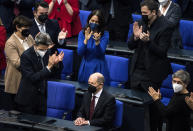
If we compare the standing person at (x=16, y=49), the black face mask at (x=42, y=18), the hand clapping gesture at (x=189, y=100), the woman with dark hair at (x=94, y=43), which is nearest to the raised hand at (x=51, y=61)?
the standing person at (x=16, y=49)

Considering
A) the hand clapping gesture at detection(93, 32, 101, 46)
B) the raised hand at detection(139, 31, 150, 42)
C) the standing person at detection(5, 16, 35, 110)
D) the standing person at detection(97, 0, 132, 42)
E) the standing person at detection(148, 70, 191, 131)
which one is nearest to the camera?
the standing person at detection(148, 70, 191, 131)

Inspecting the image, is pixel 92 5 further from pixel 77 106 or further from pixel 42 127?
pixel 42 127

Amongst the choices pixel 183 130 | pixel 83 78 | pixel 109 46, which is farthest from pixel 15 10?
pixel 183 130

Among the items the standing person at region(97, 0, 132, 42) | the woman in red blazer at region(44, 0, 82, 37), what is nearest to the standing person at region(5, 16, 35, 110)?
the woman in red blazer at region(44, 0, 82, 37)

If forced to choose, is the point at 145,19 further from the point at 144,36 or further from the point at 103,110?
the point at 103,110

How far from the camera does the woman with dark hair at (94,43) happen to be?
6.73m

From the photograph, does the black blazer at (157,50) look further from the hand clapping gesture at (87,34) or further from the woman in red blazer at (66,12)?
the woman in red blazer at (66,12)

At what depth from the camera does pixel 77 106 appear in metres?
6.95

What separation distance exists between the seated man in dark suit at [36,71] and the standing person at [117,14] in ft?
7.86

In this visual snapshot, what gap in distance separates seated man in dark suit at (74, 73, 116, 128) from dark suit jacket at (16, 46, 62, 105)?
19.7 inches

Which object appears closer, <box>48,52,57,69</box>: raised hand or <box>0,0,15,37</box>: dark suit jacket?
<box>48,52,57,69</box>: raised hand

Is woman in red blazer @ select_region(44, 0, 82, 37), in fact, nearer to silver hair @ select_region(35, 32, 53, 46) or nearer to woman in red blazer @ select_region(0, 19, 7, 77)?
woman in red blazer @ select_region(0, 19, 7, 77)

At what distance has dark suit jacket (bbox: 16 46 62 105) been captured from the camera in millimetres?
6008

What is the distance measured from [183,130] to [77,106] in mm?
1686
